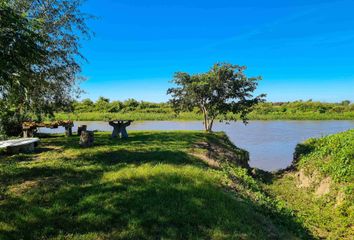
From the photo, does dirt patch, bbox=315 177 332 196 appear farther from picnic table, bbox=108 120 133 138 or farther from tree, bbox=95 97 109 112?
tree, bbox=95 97 109 112

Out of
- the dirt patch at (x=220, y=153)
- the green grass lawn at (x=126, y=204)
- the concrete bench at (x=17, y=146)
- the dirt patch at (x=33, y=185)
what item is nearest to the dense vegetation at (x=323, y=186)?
the green grass lawn at (x=126, y=204)

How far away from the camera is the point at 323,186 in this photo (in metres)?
13.3

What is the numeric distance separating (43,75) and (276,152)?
17477 millimetres

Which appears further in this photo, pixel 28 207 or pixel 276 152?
pixel 276 152

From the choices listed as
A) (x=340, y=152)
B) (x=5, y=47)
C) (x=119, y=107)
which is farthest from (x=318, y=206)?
(x=119, y=107)

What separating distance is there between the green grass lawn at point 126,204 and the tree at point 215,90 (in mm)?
11312

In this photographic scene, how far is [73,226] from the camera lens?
5.82 m

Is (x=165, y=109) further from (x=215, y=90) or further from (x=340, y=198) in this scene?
(x=340, y=198)

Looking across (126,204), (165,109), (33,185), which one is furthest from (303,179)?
(165,109)

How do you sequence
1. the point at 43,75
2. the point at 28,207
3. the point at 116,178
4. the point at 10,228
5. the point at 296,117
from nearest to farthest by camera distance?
the point at 10,228
the point at 28,207
the point at 116,178
the point at 43,75
the point at 296,117

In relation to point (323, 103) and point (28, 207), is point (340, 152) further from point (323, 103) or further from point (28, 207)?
point (323, 103)

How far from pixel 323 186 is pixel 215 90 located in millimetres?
10704

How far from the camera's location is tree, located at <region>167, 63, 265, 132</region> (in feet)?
70.5

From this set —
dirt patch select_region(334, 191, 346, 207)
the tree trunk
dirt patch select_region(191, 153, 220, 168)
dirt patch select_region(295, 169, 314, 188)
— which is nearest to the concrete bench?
the tree trunk
